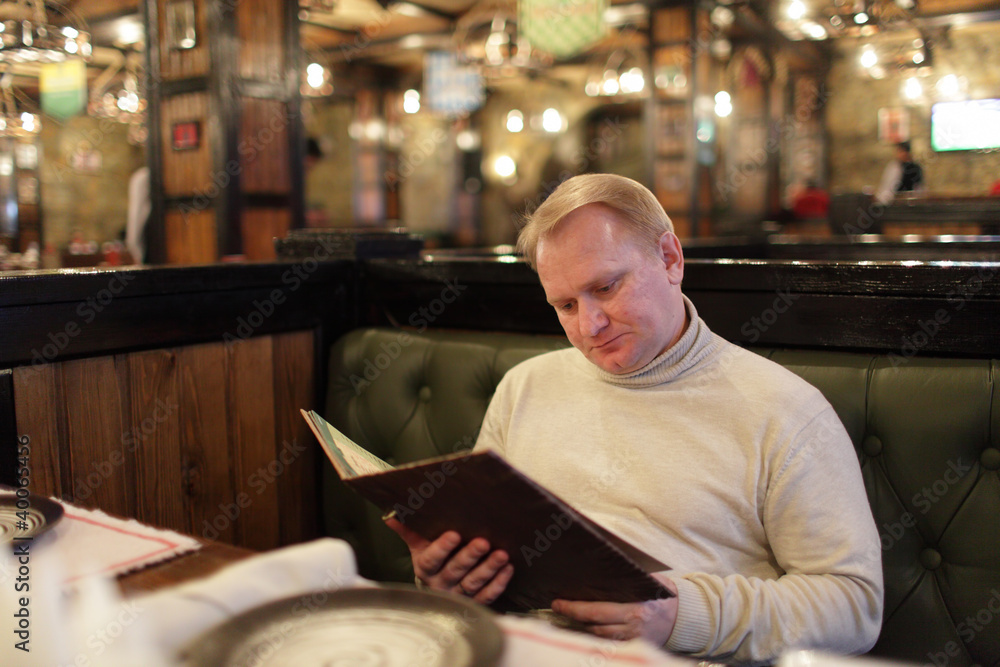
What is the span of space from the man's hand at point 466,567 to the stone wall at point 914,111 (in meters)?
11.6

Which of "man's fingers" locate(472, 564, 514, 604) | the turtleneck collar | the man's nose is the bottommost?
"man's fingers" locate(472, 564, 514, 604)

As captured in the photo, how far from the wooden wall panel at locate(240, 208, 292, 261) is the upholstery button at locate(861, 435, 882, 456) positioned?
4389mm

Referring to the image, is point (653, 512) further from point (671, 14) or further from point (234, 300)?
point (671, 14)

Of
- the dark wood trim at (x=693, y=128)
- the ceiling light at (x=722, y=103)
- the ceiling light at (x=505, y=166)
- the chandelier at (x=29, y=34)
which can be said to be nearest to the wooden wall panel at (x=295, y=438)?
the chandelier at (x=29, y=34)

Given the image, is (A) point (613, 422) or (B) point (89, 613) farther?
(A) point (613, 422)

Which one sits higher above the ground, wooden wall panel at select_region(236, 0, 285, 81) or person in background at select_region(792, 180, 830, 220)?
wooden wall panel at select_region(236, 0, 285, 81)

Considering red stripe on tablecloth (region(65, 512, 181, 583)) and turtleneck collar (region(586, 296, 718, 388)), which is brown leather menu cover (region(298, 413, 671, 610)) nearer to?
red stripe on tablecloth (region(65, 512, 181, 583))

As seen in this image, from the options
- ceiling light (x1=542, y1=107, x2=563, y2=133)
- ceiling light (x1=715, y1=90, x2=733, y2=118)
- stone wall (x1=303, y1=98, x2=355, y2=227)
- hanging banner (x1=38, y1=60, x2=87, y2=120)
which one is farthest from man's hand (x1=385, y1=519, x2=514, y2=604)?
ceiling light (x1=542, y1=107, x2=563, y2=133)

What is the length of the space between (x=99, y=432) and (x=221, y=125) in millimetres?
3734

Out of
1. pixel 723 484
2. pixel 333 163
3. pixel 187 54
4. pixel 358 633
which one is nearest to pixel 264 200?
pixel 187 54

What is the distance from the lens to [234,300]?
1981 mm

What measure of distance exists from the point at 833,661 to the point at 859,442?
91 cm

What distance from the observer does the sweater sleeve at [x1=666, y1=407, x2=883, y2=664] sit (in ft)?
3.75

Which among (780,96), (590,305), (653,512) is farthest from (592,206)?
(780,96)
